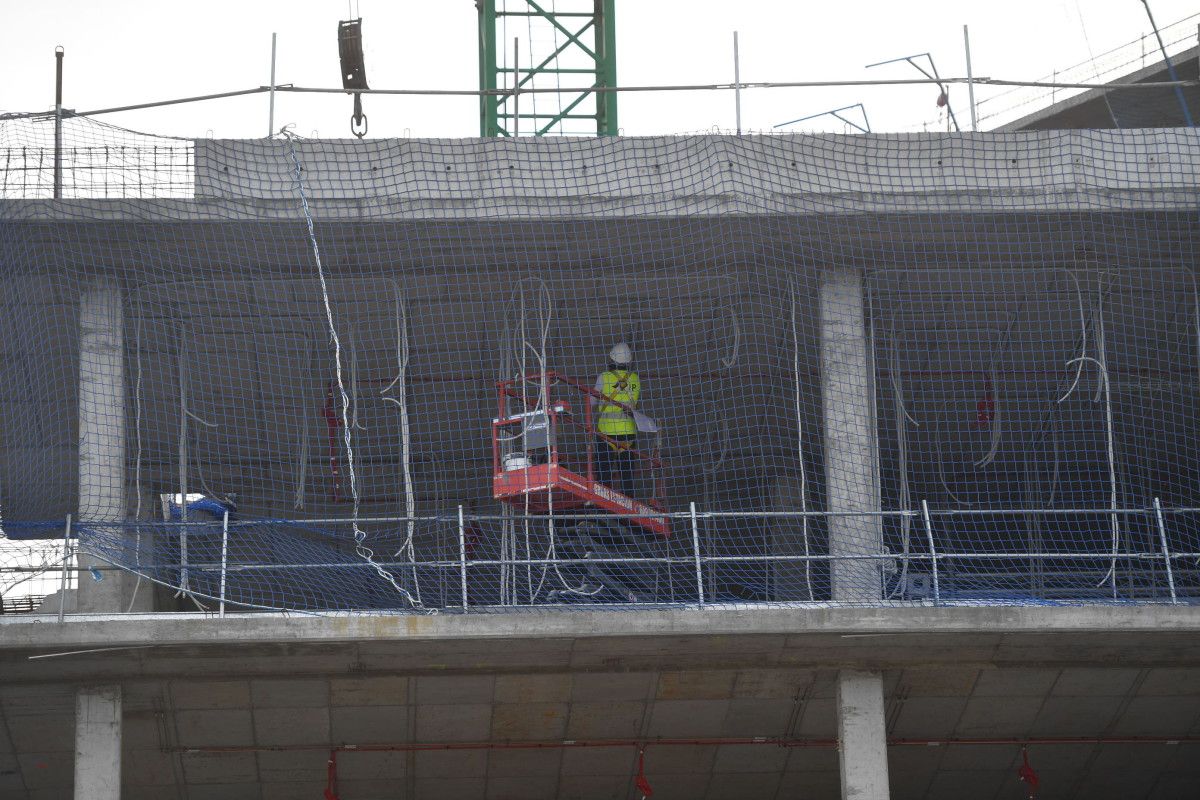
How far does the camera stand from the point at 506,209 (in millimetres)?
13359

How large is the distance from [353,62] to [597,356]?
3.59 m

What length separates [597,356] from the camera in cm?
1599

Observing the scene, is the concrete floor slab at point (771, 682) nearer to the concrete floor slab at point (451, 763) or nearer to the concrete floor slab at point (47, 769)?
the concrete floor slab at point (451, 763)

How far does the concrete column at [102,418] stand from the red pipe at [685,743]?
1479 millimetres

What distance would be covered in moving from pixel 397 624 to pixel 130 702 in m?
2.57

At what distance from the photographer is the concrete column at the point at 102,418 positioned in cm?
1348

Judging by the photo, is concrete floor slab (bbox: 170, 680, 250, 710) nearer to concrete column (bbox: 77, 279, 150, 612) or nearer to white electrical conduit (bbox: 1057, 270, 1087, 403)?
concrete column (bbox: 77, 279, 150, 612)

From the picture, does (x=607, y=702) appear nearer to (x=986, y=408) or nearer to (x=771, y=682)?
(x=771, y=682)

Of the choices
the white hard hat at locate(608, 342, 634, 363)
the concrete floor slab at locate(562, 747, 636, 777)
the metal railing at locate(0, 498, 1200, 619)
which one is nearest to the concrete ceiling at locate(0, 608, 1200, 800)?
the concrete floor slab at locate(562, 747, 636, 777)

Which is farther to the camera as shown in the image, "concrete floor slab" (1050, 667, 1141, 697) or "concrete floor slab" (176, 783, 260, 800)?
"concrete floor slab" (176, 783, 260, 800)

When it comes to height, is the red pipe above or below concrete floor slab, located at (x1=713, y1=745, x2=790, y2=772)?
above

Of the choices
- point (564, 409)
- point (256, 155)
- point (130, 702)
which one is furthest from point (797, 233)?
point (130, 702)

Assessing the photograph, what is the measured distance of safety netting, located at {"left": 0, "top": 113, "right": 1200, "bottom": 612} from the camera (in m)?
13.4

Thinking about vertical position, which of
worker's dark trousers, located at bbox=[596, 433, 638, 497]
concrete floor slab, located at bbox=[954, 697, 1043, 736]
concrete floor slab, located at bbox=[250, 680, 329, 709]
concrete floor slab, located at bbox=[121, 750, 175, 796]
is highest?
worker's dark trousers, located at bbox=[596, 433, 638, 497]
